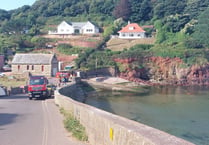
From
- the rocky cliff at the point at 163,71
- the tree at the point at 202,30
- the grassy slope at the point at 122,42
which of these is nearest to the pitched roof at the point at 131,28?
the grassy slope at the point at 122,42

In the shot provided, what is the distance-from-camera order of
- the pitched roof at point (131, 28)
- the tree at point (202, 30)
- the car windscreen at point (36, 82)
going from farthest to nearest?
the pitched roof at point (131, 28) → the tree at point (202, 30) → the car windscreen at point (36, 82)

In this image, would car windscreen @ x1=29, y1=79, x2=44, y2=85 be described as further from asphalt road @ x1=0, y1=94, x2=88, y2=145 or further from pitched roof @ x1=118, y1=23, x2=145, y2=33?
pitched roof @ x1=118, y1=23, x2=145, y2=33

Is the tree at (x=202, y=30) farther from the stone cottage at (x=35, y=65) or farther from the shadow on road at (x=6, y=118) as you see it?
the shadow on road at (x=6, y=118)

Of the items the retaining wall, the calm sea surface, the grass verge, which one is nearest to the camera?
the retaining wall

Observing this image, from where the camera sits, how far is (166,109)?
35.9 meters

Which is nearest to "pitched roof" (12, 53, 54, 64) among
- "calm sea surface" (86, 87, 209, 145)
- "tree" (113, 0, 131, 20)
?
"calm sea surface" (86, 87, 209, 145)

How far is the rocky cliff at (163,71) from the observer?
212 feet

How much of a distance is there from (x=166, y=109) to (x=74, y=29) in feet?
202

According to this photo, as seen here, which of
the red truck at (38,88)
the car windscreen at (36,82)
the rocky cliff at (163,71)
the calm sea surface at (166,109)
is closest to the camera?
the calm sea surface at (166,109)

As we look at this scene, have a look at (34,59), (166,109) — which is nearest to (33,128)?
(166,109)

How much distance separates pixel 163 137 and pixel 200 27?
72.8 meters

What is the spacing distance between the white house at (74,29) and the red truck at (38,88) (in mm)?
58964

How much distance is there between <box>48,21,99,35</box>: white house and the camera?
Result: 300ft

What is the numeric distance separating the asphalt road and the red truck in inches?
342
